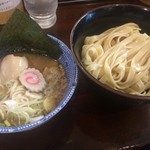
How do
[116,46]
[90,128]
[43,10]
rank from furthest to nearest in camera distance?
1. [43,10]
2. [116,46]
3. [90,128]

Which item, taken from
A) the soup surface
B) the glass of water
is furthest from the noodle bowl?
the glass of water

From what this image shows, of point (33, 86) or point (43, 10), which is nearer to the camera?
point (33, 86)

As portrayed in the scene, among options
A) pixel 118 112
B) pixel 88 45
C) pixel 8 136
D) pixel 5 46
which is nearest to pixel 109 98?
pixel 118 112

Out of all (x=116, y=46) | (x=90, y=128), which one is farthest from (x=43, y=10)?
(x=90, y=128)

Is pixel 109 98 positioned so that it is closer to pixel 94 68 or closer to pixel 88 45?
pixel 94 68

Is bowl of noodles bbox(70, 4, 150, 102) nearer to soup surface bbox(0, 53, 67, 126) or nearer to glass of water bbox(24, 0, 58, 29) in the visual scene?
soup surface bbox(0, 53, 67, 126)

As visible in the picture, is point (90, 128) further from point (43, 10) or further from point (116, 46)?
point (43, 10)
